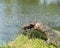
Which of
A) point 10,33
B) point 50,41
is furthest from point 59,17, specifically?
point 50,41

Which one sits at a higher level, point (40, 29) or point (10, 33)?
point (40, 29)

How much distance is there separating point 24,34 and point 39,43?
1643 mm

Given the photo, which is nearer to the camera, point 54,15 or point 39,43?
point 39,43

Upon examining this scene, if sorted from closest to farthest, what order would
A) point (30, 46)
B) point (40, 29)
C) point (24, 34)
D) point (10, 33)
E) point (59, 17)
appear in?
point (30, 46) → point (40, 29) → point (24, 34) → point (10, 33) → point (59, 17)

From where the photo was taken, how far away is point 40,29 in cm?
979

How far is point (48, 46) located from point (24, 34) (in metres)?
2.03

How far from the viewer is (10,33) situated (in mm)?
13297

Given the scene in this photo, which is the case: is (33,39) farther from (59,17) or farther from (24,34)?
(59,17)

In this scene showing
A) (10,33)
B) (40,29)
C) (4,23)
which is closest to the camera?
(40,29)

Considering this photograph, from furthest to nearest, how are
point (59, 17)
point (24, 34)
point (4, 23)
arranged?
point (59, 17)
point (4, 23)
point (24, 34)

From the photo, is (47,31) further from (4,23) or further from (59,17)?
(59,17)

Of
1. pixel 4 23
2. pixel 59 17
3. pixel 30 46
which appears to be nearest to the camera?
pixel 30 46

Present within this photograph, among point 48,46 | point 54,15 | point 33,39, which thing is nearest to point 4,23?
point 54,15

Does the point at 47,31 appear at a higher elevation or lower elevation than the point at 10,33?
higher
